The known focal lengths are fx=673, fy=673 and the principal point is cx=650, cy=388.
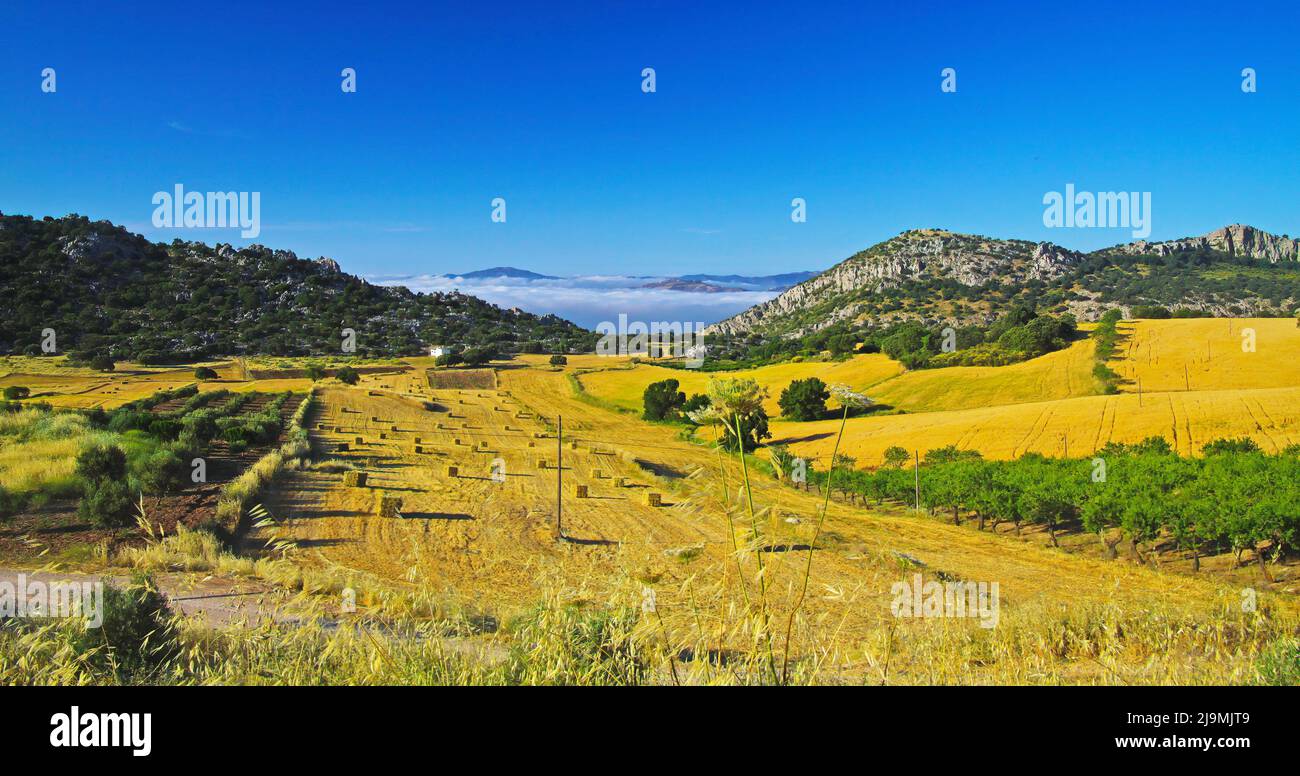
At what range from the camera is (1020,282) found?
158625 mm

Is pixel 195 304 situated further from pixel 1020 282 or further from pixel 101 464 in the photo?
pixel 1020 282

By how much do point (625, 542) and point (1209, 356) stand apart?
63.0 m

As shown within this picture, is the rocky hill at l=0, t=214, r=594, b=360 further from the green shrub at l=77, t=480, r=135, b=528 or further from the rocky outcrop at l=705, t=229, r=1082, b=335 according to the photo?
the green shrub at l=77, t=480, r=135, b=528

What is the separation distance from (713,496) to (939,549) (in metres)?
19.2

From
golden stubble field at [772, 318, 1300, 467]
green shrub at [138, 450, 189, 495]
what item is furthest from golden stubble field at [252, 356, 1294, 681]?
golden stubble field at [772, 318, 1300, 467]

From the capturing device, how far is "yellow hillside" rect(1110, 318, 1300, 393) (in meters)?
47.3

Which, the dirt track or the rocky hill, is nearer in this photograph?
the dirt track

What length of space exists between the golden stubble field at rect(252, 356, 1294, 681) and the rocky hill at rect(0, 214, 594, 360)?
61731 mm

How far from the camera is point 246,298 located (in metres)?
107

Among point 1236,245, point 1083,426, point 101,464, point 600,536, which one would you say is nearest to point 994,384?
point 1083,426

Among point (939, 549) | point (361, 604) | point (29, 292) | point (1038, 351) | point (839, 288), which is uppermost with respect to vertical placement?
point (839, 288)

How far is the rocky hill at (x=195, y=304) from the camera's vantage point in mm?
81688

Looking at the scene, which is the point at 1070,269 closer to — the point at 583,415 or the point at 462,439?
the point at 583,415

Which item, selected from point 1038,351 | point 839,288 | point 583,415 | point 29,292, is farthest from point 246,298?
point 839,288
